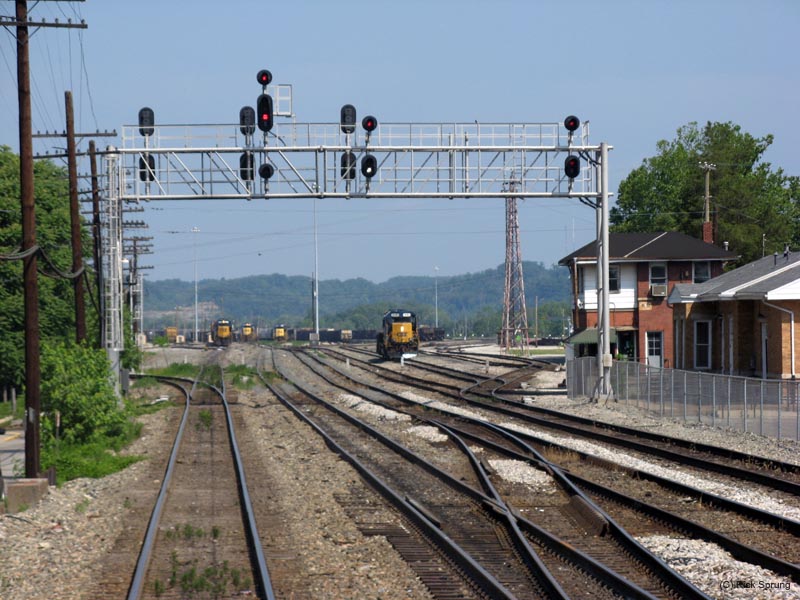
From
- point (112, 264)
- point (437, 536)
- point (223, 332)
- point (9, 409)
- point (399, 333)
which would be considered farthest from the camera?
point (223, 332)

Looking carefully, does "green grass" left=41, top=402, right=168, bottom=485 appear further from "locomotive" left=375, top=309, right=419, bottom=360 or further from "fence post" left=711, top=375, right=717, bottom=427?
"locomotive" left=375, top=309, right=419, bottom=360

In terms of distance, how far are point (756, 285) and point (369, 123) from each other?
50.1ft

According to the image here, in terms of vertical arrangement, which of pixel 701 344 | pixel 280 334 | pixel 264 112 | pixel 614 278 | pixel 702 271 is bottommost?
pixel 280 334

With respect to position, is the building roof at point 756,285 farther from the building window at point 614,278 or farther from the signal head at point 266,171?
the signal head at point 266,171

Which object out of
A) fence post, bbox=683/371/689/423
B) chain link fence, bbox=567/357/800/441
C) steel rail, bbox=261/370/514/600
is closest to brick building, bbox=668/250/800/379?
chain link fence, bbox=567/357/800/441

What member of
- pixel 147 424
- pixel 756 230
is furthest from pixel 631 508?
pixel 756 230

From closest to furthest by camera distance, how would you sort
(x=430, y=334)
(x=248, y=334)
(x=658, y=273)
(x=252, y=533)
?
1. (x=252, y=533)
2. (x=658, y=273)
3. (x=430, y=334)
4. (x=248, y=334)

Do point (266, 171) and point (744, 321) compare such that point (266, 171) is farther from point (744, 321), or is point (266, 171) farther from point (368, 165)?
point (744, 321)

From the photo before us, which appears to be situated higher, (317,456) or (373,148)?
(373,148)

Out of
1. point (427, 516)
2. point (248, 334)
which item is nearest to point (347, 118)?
point (427, 516)

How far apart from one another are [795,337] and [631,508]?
20.3 m

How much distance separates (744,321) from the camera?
121 ft

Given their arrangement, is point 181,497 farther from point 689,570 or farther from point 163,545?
point 689,570

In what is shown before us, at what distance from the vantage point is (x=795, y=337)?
107 feet
